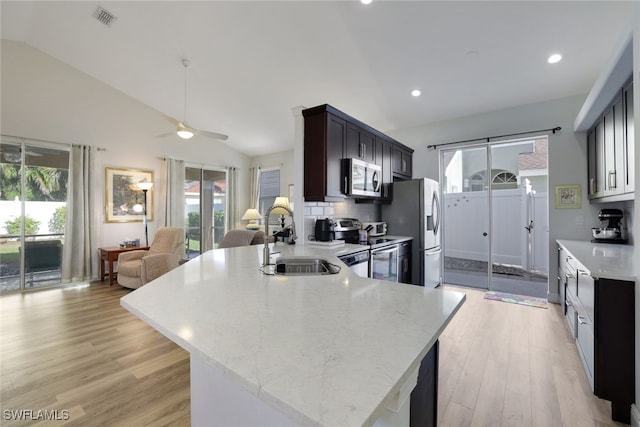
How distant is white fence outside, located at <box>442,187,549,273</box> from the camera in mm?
4441

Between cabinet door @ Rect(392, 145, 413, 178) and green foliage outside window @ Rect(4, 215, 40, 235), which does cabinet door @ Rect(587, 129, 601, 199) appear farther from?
green foliage outside window @ Rect(4, 215, 40, 235)

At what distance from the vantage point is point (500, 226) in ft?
15.5

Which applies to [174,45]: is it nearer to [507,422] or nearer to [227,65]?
[227,65]

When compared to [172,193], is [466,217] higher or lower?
lower

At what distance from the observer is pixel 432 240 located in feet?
14.1

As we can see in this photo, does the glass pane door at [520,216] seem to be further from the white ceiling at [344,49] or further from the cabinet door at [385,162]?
the cabinet door at [385,162]

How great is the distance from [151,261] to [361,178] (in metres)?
3.29

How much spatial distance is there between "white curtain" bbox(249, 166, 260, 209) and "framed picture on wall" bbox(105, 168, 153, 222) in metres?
2.39

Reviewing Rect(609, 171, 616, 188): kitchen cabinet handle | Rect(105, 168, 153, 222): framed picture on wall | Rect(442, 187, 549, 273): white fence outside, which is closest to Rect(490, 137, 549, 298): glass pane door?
Rect(442, 187, 549, 273): white fence outside

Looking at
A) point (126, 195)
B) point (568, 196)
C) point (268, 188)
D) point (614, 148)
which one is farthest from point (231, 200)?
point (614, 148)

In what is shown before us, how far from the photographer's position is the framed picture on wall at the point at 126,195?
5.11 metres

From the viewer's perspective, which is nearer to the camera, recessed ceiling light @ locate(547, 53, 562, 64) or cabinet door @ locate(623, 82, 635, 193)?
cabinet door @ locate(623, 82, 635, 193)

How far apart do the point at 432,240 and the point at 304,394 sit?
4131 mm

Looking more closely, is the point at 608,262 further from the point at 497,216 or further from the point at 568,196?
the point at 497,216
